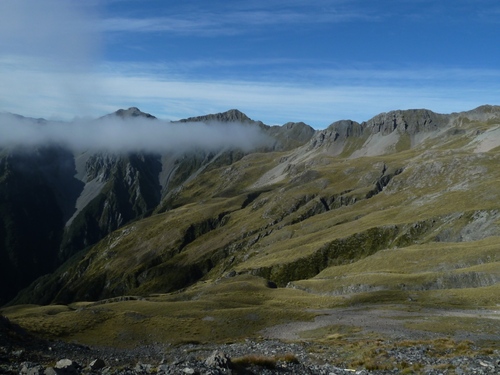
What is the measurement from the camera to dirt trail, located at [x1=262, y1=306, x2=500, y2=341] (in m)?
48.0

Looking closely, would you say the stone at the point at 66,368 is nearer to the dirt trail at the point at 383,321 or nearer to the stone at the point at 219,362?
the stone at the point at 219,362

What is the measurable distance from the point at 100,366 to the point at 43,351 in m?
15.8

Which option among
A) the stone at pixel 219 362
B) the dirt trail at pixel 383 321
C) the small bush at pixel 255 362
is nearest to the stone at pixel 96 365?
the stone at pixel 219 362

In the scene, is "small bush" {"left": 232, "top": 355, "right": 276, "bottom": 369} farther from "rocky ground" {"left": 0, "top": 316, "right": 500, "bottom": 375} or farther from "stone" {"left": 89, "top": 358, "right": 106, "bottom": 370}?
"stone" {"left": 89, "top": 358, "right": 106, "bottom": 370}

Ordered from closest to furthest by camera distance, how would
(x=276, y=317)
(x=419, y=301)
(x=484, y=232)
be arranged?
(x=276, y=317)
(x=419, y=301)
(x=484, y=232)

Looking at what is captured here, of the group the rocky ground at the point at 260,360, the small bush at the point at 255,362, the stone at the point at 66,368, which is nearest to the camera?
the stone at the point at 66,368

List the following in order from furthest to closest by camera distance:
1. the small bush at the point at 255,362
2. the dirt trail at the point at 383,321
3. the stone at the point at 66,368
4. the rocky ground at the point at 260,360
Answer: the dirt trail at the point at 383,321, the small bush at the point at 255,362, the rocky ground at the point at 260,360, the stone at the point at 66,368

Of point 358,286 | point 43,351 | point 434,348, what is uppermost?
point 434,348

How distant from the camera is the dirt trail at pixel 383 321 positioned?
48.0 meters

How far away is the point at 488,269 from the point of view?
8450 cm

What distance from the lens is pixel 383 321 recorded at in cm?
5928

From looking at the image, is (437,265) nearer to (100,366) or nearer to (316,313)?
(316,313)

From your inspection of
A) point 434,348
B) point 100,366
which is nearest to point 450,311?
point 434,348

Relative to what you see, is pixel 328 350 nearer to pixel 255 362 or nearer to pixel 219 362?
pixel 255 362
